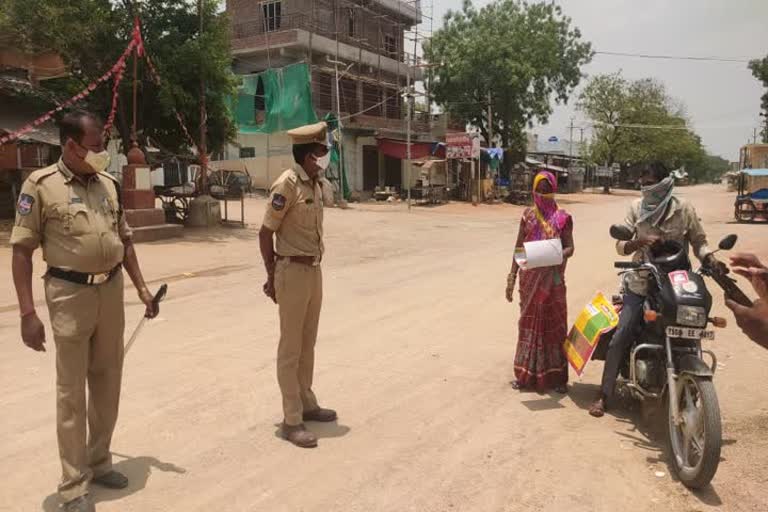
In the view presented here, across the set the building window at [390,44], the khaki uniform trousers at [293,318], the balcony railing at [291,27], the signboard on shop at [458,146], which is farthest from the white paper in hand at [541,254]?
the building window at [390,44]

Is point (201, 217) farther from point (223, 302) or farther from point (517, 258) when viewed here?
point (517, 258)

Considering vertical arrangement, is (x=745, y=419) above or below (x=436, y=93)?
below

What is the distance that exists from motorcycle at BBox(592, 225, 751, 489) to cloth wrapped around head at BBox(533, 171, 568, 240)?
0.60 metres

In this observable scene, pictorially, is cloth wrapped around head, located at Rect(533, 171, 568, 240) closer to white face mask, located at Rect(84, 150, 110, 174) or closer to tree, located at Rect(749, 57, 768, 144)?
white face mask, located at Rect(84, 150, 110, 174)

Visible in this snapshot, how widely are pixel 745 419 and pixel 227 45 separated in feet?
49.7

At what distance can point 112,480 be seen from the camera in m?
3.16

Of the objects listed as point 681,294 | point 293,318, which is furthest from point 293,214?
point 681,294

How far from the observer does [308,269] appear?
3.73 metres

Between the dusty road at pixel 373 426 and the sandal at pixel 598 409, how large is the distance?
0.06 metres

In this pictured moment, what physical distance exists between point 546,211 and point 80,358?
3197 mm

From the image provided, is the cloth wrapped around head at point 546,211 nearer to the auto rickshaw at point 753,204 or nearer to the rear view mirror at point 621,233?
the rear view mirror at point 621,233

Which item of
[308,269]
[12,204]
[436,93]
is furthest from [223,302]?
[436,93]

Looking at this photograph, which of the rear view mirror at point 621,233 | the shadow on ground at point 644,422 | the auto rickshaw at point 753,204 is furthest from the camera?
the auto rickshaw at point 753,204

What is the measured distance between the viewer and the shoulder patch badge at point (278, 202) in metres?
3.59
